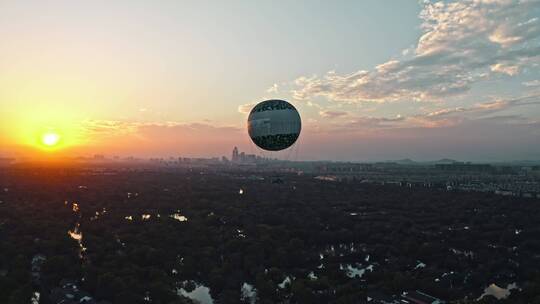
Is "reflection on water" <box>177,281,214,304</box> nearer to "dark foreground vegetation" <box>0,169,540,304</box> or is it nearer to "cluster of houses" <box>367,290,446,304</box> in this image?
"dark foreground vegetation" <box>0,169,540,304</box>

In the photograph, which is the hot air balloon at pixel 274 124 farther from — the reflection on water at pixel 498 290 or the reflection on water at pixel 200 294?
the reflection on water at pixel 498 290

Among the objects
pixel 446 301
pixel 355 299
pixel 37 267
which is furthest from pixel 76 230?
pixel 446 301

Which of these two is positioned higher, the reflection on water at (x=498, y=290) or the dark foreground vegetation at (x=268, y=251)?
the dark foreground vegetation at (x=268, y=251)

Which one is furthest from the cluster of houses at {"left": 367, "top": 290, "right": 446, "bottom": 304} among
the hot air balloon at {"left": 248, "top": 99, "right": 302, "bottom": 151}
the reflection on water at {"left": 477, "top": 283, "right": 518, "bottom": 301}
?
the hot air balloon at {"left": 248, "top": 99, "right": 302, "bottom": 151}

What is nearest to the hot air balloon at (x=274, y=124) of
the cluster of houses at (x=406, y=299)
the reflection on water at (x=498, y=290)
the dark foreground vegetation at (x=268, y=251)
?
the dark foreground vegetation at (x=268, y=251)

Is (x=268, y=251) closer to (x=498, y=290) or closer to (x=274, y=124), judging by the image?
(x=274, y=124)
